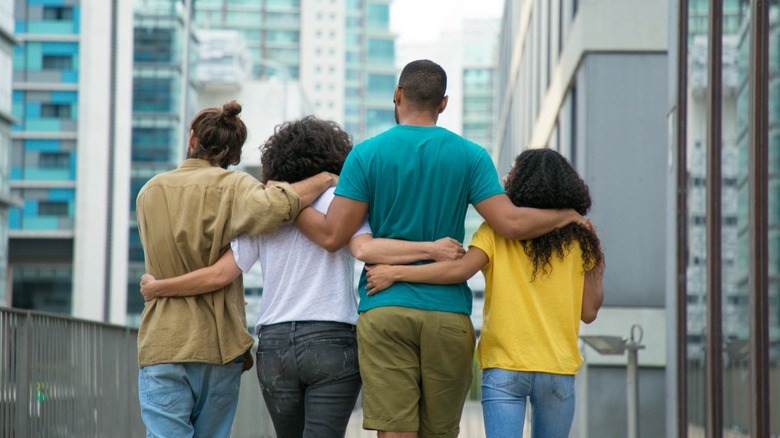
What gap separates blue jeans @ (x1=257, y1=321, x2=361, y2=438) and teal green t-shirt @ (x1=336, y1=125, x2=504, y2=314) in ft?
0.59

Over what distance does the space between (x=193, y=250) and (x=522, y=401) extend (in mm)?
1411

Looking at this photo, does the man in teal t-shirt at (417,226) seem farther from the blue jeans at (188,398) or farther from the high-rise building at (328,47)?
the high-rise building at (328,47)

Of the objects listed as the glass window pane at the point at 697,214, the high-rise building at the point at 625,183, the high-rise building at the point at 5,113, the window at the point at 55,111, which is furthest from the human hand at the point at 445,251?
the window at the point at 55,111

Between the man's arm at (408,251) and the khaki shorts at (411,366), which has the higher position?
the man's arm at (408,251)

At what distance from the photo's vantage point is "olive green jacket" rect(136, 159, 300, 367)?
3.80m

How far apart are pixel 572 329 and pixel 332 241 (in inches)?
39.1

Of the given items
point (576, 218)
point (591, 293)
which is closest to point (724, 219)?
point (591, 293)

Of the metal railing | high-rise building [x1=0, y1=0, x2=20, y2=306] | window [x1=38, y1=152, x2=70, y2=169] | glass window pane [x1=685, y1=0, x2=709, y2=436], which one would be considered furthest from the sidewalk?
window [x1=38, y1=152, x2=70, y2=169]

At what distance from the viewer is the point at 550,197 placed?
3869 millimetres

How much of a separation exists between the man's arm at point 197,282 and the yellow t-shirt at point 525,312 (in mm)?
965

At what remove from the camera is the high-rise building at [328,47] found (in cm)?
14538

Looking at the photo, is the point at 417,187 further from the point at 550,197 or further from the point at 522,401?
the point at 522,401

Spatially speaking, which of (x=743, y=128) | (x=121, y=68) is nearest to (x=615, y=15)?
(x=743, y=128)

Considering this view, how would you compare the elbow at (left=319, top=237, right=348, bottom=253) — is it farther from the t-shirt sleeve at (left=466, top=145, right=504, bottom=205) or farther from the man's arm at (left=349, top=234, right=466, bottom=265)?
the t-shirt sleeve at (left=466, top=145, right=504, bottom=205)
